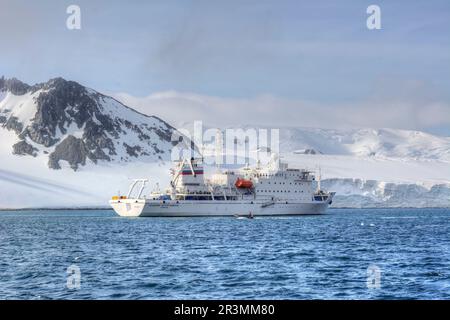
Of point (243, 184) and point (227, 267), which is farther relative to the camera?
point (243, 184)

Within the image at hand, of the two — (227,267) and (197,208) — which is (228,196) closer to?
(197,208)

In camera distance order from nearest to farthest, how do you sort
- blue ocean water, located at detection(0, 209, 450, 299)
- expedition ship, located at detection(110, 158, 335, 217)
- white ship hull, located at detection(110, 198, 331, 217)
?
1. blue ocean water, located at detection(0, 209, 450, 299)
2. white ship hull, located at detection(110, 198, 331, 217)
3. expedition ship, located at detection(110, 158, 335, 217)

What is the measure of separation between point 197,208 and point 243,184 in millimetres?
10618

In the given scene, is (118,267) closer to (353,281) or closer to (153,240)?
(353,281)

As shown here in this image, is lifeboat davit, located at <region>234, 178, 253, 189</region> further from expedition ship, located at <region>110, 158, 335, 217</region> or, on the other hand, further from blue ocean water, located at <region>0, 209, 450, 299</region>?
blue ocean water, located at <region>0, 209, 450, 299</region>

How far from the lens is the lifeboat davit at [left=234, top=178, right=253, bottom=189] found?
416ft

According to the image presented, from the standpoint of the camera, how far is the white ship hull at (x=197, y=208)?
392 feet

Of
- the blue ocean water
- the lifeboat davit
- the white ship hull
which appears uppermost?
the lifeboat davit

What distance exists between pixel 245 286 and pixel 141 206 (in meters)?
86.9

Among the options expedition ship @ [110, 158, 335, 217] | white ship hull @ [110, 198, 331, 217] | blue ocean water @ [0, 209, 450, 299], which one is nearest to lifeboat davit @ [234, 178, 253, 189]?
expedition ship @ [110, 158, 335, 217]

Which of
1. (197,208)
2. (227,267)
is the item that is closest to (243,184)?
(197,208)

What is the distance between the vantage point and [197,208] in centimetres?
12131

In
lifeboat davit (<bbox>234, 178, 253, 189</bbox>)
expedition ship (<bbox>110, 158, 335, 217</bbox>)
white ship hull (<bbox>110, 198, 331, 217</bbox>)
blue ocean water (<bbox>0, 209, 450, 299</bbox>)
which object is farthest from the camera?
lifeboat davit (<bbox>234, 178, 253, 189</bbox>)
